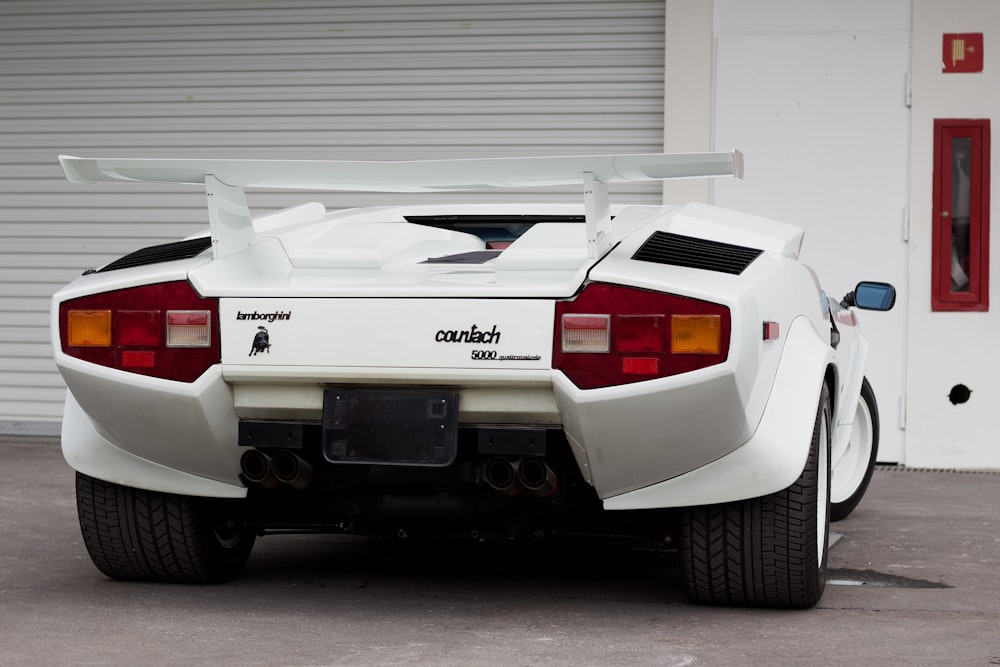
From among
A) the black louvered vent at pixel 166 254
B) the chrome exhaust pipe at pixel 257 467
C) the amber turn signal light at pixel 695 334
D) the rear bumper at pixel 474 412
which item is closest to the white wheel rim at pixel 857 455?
the rear bumper at pixel 474 412

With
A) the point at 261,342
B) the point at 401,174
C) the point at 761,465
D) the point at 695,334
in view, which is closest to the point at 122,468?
the point at 261,342

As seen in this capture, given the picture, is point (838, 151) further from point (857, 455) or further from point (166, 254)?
point (166, 254)

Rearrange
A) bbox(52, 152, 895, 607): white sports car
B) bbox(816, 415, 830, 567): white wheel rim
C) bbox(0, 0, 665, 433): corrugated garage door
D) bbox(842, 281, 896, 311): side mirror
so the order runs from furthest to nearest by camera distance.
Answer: bbox(0, 0, 665, 433): corrugated garage door → bbox(842, 281, 896, 311): side mirror → bbox(816, 415, 830, 567): white wheel rim → bbox(52, 152, 895, 607): white sports car

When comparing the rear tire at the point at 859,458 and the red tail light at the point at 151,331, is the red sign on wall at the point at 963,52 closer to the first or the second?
the rear tire at the point at 859,458

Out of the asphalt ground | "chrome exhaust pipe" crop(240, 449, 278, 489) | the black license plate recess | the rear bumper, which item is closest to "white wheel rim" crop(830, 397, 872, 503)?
the asphalt ground

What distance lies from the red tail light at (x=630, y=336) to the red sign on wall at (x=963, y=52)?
18.0ft

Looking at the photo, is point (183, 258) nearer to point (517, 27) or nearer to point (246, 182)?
point (246, 182)

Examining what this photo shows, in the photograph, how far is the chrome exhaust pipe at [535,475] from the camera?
3.84m

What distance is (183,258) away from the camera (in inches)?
159

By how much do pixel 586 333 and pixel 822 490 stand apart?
48.3 inches

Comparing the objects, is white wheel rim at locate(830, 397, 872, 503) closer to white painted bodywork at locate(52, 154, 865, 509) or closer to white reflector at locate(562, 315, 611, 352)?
white painted bodywork at locate(52, 154, 865, 509)

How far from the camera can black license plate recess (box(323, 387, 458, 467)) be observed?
373 centimetres

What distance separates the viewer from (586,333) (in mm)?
3627

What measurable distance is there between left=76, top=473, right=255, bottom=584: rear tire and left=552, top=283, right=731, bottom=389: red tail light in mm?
1286
